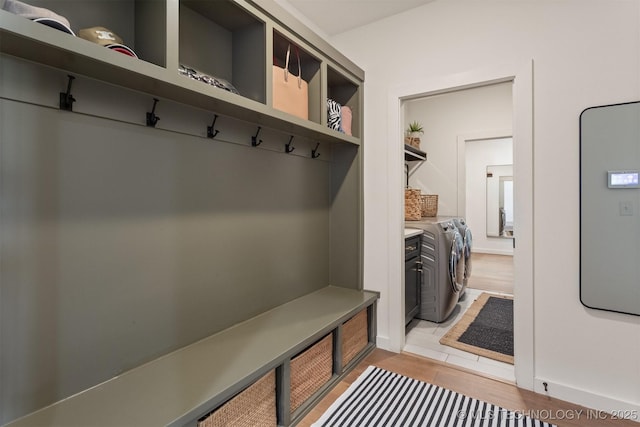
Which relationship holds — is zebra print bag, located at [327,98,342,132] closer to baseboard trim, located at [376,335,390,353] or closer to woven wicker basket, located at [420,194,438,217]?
baseboard trim, located at [376,335,390,353]

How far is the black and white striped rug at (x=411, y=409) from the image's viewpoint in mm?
1603

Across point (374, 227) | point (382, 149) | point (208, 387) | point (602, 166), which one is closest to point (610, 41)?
point (602, 166)

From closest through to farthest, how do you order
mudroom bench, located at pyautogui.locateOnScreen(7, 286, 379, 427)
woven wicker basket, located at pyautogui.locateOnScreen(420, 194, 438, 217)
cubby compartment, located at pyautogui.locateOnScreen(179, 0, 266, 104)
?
mudroom bench, located at pyautogui.locateOnScreen(7, 286, 379, 427) < cubby compartment, located at pyautogui.locateOnScreen(179, 0, 266, 104) < woven wicker basket, located at pyautogui.locateOnScreen(420, 194, 438, 217)

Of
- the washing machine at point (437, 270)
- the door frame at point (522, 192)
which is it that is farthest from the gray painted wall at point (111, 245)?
the washing machine at point (437, 270)

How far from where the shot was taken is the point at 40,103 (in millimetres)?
1056

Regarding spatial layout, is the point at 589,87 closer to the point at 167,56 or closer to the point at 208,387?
the point at 167,56

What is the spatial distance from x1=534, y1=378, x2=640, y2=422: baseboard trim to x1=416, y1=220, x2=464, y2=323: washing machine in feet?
3.51

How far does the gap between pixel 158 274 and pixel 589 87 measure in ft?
8.04

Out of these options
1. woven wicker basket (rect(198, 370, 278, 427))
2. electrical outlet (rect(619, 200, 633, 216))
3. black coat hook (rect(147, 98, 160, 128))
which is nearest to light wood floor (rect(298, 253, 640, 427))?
woven wicker basket (rect(198, 370, 278, 427))

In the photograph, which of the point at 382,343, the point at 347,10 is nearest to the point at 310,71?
the point at 347,10

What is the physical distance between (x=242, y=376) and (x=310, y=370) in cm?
57

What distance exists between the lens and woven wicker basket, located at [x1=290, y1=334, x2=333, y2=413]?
5.36ft

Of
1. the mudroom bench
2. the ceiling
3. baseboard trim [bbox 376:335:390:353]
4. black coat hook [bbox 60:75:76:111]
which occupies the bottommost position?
baseboard trim [bbox 376:335:390:353]

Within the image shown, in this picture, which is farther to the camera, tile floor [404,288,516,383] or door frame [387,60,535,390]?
tile floor [404,288,516,383]
